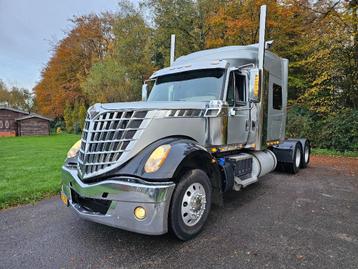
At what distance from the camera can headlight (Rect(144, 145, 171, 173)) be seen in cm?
272

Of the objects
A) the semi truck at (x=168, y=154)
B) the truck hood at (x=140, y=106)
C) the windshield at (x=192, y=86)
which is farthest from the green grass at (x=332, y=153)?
the truck hood at (x=140, y=106)

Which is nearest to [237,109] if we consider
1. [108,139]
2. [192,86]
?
[192,86]

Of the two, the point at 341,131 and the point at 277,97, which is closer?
the point at 277,97

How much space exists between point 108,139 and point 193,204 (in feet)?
4.25

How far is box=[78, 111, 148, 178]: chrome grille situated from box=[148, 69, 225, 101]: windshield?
4.68ft

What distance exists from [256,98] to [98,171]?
9.12 ft

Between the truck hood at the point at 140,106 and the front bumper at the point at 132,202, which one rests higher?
the truck hood at the point at 140,106

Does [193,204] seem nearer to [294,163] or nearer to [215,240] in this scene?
[215,240]

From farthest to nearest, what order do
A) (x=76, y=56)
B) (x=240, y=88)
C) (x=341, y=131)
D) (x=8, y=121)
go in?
(x=76, y=56) < (x=8, y=121) < (x=341, y=131) < (x=240, y=88)

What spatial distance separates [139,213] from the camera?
259 centimetres

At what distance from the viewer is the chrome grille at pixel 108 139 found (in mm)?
2883

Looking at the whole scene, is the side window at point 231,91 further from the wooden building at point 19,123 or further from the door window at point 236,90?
the wooden building at point 19,123

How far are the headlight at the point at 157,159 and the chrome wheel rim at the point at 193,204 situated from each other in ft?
1.76

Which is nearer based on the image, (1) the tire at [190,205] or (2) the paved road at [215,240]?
(2) the paved road at [215,240]
